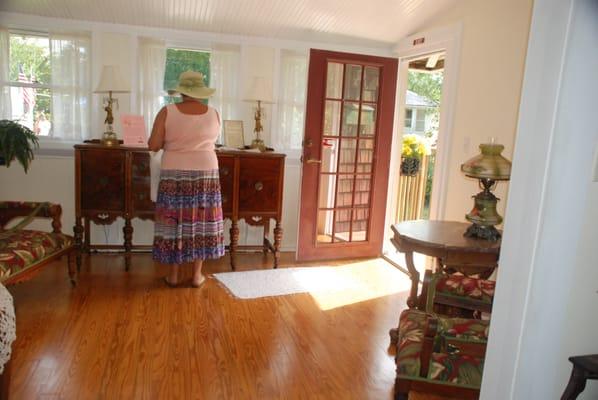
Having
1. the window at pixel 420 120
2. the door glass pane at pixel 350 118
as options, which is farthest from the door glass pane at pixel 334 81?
the window at pixel 420 120

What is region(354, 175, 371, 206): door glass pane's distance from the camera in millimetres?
4118

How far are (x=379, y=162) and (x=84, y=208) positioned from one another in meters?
2.44

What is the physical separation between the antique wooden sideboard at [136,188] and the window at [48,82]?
658 mm

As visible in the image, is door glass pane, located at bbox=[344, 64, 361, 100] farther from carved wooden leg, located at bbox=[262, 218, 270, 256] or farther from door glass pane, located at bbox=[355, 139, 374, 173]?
carved wooden leg, located at bbox=[262, 218, 270, 256]

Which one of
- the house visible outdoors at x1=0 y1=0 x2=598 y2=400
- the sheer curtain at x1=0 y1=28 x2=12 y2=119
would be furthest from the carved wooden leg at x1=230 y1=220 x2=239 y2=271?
the sheer curtain at x1=0 y1=28 x2=12 y2=119

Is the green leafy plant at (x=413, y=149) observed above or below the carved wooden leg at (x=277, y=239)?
above

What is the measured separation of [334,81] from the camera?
12.7ft

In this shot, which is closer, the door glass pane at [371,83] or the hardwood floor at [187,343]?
the hardwood floor at [187,343]

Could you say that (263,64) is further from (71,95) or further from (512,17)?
(512,17)

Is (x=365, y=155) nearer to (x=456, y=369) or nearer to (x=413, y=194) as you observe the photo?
(x=413, y=194)

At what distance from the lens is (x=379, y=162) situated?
4098mm

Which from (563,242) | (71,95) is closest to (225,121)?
(71,95)

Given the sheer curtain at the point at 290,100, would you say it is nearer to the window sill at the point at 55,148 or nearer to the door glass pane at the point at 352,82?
the door glass pane at the point at 352,82

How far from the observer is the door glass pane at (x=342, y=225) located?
4.12 m
